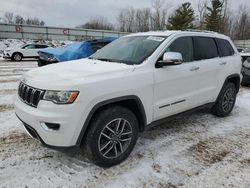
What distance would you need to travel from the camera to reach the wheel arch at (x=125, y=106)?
3.10 meters

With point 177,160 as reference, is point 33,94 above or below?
above

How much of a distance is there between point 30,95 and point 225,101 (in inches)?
161

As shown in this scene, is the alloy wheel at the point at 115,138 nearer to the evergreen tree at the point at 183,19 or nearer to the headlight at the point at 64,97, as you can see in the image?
the headlight at the point at 64,97

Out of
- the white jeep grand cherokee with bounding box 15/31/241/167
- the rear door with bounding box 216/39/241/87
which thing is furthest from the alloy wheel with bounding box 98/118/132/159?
the rear door with bounding box 216/39/241/87

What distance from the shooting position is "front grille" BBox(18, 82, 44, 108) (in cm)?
312

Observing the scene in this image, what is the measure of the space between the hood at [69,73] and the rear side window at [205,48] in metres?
1.72

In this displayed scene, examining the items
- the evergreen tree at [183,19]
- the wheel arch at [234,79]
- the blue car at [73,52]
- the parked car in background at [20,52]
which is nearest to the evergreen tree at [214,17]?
the evergreen tree at [183,19]

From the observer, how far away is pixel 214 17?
148 feet

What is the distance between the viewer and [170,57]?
370 centimetres

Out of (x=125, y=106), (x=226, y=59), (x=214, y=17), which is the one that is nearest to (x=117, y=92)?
(x=125, y=106)

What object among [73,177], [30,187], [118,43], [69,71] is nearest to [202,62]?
[118,43]

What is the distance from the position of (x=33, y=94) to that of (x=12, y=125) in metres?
2.02

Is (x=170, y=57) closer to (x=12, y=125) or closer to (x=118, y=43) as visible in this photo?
(x=118, y=43)

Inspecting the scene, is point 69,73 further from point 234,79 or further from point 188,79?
point 234,79
